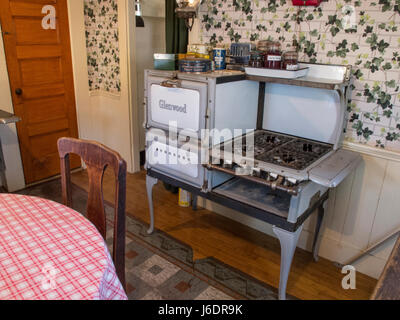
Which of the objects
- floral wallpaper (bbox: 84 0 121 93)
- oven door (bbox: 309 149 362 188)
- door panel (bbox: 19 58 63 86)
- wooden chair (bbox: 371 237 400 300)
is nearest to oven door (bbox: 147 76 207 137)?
oven door (bbox: 309 149 362 188)

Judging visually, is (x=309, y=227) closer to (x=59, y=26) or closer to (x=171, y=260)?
(x=171, y=260)

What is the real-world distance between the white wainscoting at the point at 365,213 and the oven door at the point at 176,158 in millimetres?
883

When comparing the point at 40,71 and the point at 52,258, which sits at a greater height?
the point at 40,71

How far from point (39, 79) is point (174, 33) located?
4.25 ft

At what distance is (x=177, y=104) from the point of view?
203 centimetres

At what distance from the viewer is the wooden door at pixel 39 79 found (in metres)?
2.84

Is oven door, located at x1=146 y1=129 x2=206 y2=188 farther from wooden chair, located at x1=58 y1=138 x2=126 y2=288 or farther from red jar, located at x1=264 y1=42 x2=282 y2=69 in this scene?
wooden chair, located at x1=58 y1=138 x2=126 y2=288

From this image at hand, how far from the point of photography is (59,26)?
10.1 ft

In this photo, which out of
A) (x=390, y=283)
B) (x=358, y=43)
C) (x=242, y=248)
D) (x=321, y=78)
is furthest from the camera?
(x=242, y=248)

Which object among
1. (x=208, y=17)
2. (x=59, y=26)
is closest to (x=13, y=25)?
(x=59, y=26)

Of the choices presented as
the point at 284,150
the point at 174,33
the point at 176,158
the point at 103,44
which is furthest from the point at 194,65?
the point at 103,44

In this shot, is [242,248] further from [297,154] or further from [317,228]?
[297,154]

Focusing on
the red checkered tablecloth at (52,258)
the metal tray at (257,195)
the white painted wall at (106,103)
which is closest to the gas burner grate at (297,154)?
the metal tray at (257,195)

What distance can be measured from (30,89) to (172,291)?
2.18 meters
